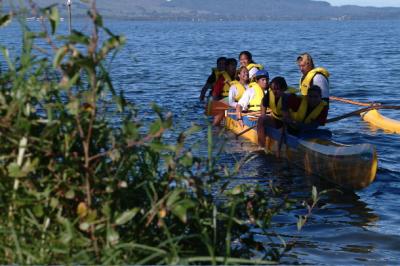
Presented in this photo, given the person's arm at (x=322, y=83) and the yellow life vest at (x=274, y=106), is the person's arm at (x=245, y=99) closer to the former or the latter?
the yellow life vest at (x=274, y=106)

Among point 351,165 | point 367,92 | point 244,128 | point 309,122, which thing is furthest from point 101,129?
point 367,92

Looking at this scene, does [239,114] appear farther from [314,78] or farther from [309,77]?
[314,78]

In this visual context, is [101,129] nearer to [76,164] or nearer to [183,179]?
[76,164]

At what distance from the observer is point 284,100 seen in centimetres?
1063

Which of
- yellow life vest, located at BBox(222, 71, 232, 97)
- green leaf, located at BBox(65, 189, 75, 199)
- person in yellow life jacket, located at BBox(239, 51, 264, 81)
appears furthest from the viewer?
yellow life vest, located at BBox(222, 71, 232, 97)

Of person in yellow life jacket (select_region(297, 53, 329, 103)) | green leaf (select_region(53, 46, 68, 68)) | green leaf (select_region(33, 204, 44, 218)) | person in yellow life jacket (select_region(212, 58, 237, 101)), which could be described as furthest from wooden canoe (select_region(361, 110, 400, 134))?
green leaf (select_region(53, 46, 68, 68))

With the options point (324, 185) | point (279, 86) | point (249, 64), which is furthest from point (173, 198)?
point (249, 64)

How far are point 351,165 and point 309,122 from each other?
152 centimetres

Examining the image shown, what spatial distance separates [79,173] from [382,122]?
12104 millimetres

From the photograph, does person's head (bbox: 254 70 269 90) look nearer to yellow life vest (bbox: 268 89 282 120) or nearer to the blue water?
the blue water

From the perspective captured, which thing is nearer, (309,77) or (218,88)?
(309,77)

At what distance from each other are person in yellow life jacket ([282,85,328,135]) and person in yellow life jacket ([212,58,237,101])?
4.72 m

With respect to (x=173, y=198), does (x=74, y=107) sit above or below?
above

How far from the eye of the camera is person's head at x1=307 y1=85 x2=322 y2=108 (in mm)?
10031
